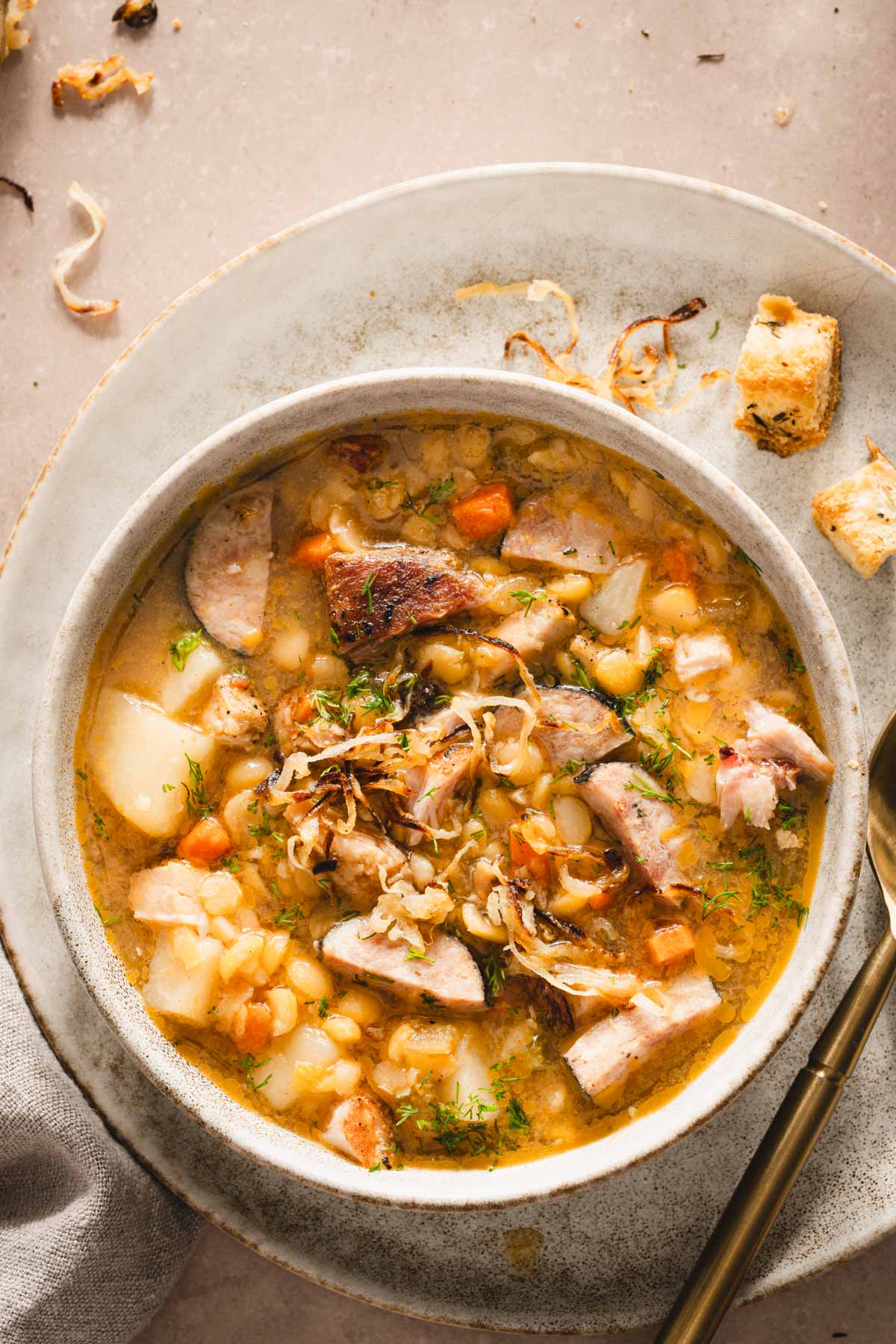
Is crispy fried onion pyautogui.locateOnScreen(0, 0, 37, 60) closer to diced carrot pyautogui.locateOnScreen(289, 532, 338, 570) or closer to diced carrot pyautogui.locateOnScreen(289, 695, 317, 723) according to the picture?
diced carrot pyautogui.locateOnScreen(289, 532, 338, 570)

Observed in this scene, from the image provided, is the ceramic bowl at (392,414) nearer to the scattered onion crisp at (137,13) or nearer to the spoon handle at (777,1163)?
the spoon handle at (777,1163)

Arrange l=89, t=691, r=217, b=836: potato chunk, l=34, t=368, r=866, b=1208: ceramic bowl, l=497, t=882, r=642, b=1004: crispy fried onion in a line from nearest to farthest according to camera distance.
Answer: l=34, t=368, r=866, b=1208: ceramic bowl < l=497, t=882, r=642, b=1004: crispy fried onion < l=89, t=691, r=217, b=836: potato chunk

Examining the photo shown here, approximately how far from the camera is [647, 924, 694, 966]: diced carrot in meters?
2.89

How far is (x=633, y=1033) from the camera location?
2.83 meters

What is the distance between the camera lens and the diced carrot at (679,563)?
2.96 m

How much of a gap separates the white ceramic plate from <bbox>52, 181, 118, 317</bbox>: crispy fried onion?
0.66 m

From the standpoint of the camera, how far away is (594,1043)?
284 cm

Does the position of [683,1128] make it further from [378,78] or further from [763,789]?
[378,78]

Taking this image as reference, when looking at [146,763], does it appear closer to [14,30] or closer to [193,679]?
[193,679]

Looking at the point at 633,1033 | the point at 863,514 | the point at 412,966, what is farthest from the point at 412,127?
the point at 633,1033

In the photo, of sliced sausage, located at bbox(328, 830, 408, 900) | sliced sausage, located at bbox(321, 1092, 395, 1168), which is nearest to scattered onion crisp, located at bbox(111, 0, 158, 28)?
sliced sausage, located at bbox(328, 830, 408, 900)

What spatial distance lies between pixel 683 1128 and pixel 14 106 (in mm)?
3594

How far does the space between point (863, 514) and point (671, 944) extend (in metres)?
1.20

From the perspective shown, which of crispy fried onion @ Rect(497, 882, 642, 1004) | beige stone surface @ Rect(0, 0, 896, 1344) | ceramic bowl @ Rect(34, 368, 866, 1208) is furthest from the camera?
beige stone surface @ Rect(0, 0, 896, 1344)
